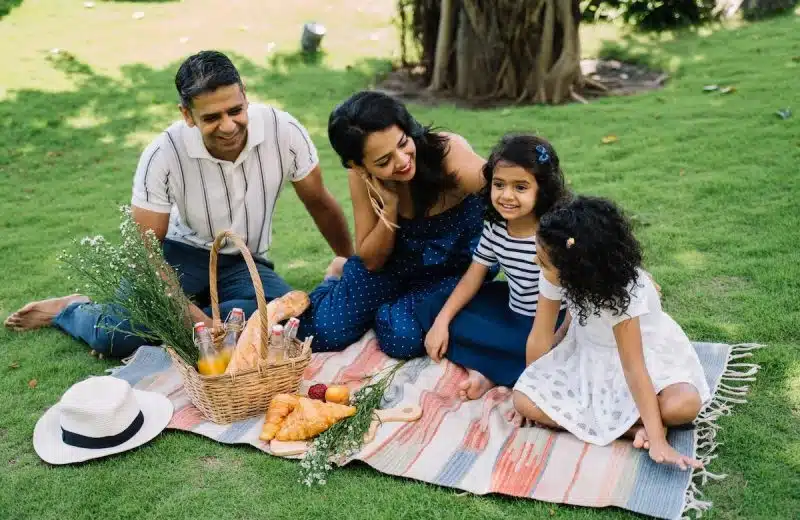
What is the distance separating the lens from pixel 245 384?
3.26 metres

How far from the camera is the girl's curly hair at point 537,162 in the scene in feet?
10.6

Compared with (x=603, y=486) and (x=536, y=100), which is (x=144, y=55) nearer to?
(x=536, y=100)

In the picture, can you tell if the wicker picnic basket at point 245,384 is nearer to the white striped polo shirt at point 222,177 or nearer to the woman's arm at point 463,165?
the white striped polo shirt at point 222,177

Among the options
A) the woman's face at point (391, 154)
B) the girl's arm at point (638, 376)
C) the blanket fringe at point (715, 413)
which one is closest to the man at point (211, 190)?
the woman's face at point (391, 154)

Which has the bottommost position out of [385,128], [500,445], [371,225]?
[500,445]

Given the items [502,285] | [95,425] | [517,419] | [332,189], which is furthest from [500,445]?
[332,189]

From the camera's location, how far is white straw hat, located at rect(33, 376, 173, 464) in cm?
309

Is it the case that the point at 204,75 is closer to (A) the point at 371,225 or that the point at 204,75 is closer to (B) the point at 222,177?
(B) the point at 222,177

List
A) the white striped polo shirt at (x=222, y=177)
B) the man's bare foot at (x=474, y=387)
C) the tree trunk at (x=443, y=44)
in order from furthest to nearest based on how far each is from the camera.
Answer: the tree trunk at (x=443, y=44), the white striped polo shirt at (x=222, y=177), the man's bare foot at (x=474, y=387)

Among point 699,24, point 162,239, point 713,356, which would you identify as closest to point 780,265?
point 713,356

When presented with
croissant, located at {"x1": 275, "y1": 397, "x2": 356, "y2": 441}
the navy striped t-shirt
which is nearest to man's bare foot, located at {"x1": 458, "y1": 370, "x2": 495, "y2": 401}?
the navy striped t-shirt

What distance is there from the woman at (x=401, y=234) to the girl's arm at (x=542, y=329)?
2.34 feet

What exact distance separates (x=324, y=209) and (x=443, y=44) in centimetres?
453

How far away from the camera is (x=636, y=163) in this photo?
612 cm
